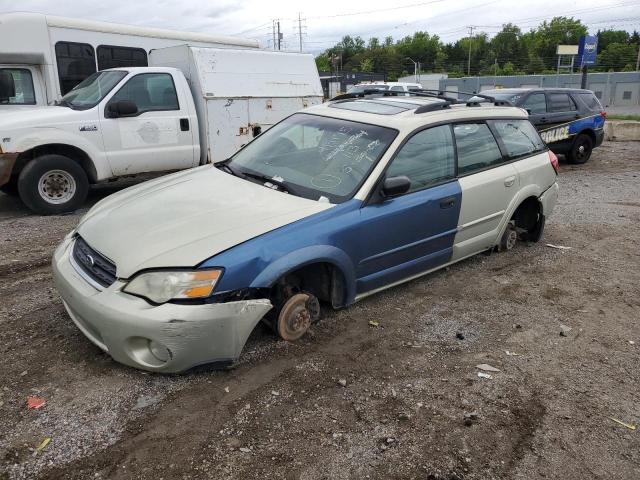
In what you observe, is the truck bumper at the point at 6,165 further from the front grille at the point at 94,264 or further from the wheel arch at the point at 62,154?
the front grille at the point at 94,264

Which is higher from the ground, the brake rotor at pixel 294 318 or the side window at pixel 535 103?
the side window at pixel 535 103

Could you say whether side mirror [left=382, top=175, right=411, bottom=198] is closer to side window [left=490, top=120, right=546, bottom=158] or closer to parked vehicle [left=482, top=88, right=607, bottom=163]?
side window [left=490, top=120, right=546, bottom=158]

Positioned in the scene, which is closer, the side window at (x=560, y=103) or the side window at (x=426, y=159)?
the side window at (x=426, y=159)

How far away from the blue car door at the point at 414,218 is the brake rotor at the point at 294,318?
500mm

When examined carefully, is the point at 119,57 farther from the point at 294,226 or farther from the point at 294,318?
the point at 294,318

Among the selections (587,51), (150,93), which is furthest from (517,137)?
(587,51)

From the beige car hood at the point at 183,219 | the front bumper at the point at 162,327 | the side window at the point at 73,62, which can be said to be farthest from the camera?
the side window at the point at 73,62

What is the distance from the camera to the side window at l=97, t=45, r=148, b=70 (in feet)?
33.1

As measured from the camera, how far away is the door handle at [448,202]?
4.34 meters

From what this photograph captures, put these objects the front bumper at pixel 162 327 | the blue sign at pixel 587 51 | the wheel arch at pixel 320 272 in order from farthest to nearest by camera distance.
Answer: the blue sign at pixel 587 51
the wheel arch at pixel 320 272
the front bumper at pixel 162 327

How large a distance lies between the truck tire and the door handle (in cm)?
506

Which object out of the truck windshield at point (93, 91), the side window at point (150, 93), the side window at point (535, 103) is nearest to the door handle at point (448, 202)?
the side window at point (150, 93)

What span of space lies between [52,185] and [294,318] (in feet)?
16.4

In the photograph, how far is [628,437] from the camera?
289cm
